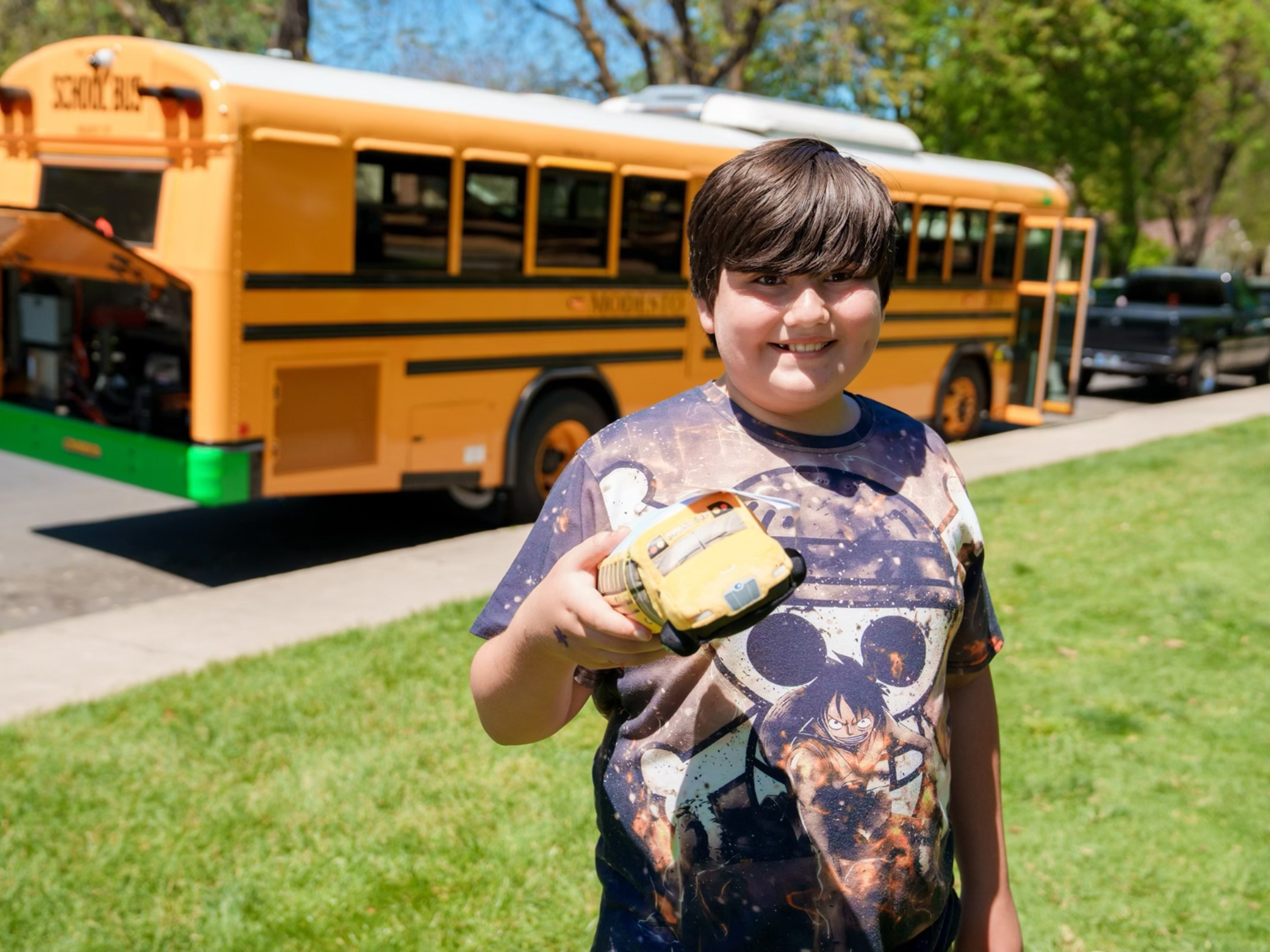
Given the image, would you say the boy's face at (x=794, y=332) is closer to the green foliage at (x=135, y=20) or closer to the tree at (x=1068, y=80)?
the green foliage at (x=135, y=20)

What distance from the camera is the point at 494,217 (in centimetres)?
816

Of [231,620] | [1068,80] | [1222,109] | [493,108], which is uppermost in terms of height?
[1068,80]

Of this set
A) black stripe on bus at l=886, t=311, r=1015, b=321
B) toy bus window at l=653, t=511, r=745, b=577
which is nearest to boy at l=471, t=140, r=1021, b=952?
toy bus window at l=653, t=511, r=745, b=577

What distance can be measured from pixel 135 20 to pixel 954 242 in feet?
40.0

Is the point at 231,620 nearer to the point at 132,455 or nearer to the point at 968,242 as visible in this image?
the point at 132,455

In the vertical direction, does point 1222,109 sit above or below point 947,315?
above

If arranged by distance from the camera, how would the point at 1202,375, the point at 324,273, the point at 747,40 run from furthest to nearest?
the point at 747,40
the point at 1202,375
the point at 324,273

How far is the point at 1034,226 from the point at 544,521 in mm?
12333

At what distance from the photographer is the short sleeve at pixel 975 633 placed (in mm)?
1963

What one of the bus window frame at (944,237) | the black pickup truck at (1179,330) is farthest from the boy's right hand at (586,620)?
the black pickup truck at (1179,330)

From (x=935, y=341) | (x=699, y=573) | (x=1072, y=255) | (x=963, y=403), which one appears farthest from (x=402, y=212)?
(x=1072, y=255)

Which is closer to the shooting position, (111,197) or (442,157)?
(111,197)

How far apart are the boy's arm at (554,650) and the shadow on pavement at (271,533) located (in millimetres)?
6194

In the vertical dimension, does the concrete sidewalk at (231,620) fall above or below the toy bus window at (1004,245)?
below
